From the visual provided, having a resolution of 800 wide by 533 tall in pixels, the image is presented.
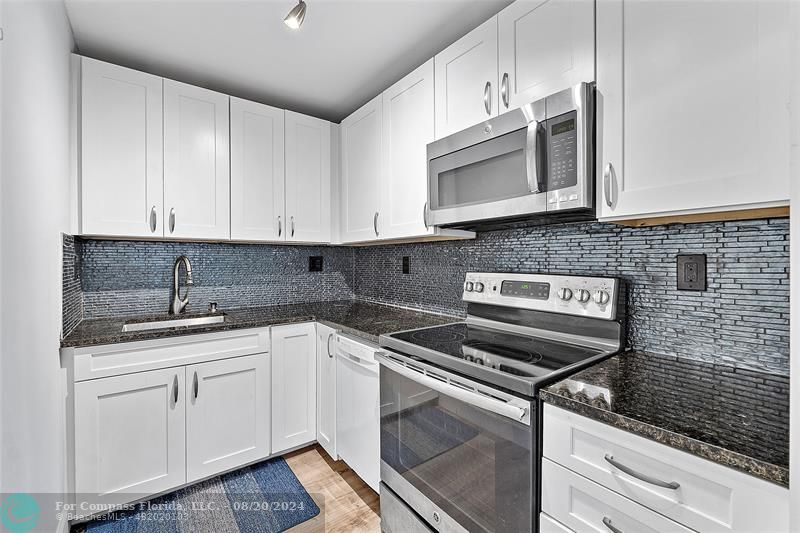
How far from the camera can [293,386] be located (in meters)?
2.26

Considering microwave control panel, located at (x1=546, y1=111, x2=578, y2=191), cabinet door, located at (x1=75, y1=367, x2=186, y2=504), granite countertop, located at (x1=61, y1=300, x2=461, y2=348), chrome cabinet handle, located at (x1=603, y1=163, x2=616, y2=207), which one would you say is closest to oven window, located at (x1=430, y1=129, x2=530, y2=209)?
microwave control panel, located at (x1=546, y1=111, x2=578, y2=191)

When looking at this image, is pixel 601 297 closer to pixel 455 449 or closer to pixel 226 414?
pixel 455 449

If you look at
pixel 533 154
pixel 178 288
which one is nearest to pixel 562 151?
pixel 533 154

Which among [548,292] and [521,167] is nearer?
[521,167]

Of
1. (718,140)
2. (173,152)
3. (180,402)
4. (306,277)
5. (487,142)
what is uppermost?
(173,152)

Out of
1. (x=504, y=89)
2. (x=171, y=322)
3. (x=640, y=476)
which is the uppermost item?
(x=504, y=89)

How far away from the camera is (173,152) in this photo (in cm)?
207

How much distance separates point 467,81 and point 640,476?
1.53 meters

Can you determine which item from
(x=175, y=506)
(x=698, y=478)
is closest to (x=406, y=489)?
(x=698, y=478)

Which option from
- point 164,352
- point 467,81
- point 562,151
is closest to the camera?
point 562,151

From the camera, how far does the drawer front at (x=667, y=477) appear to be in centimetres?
68

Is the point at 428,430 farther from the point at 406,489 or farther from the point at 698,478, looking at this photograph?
the point at 698,478

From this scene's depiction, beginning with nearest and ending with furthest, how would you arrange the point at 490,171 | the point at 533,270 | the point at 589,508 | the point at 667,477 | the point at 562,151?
the point at 667,477, the point at 589,508, the point at 562,151, the point at 490,171, the point at 533,270

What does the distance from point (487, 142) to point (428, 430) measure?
3.84 feet
